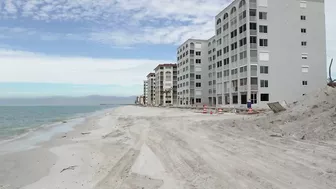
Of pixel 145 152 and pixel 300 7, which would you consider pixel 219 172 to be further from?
pixel 300 7

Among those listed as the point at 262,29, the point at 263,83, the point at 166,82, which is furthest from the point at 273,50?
the point at 166,82

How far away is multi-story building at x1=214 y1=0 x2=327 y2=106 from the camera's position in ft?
193

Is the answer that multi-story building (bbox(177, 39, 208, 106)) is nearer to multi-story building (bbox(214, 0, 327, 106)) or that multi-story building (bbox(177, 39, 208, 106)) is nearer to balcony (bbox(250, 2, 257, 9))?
multi-story building (bbox(214, 0, 327, 106))

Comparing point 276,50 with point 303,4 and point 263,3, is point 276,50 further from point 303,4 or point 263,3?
point 303,4

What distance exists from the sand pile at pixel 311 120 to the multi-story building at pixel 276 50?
40.4m

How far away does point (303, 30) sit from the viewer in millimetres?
62250

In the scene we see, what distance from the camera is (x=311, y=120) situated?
14.9 metres

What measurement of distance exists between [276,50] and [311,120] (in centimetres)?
4895

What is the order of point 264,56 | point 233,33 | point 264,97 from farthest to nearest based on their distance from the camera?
point 233,33 < point 264,56 < point 264,97

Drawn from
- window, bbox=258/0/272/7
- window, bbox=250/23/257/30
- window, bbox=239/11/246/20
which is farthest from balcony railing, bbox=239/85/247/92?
window, bbox=258/0/272/7

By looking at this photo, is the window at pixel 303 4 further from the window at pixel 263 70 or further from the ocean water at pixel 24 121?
the ocean water at pixel 24 121

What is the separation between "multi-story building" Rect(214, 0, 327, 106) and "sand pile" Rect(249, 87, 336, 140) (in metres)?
40.4

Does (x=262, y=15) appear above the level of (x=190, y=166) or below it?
above

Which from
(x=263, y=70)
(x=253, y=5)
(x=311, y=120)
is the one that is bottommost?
(x=311, y=120)
